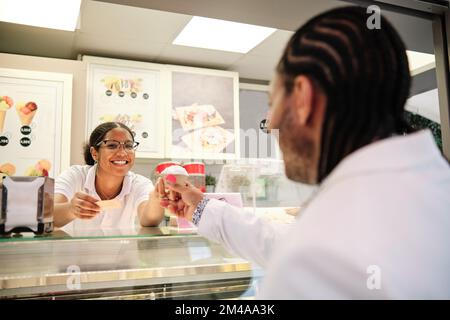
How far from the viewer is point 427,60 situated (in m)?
1.20

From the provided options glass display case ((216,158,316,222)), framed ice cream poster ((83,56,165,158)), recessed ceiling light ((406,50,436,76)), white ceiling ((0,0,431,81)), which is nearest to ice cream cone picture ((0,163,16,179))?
framed ice cream poster ((83,56,165,158))

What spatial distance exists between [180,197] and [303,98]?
1.78 ft

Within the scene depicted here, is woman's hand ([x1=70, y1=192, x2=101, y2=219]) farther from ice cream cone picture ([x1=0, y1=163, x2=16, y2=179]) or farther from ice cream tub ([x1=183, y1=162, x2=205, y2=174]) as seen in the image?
ice cream cone picture ([x1=0, y1=163, x2=16, y2=179])

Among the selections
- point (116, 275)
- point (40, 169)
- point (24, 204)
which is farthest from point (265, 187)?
point (40, 169)

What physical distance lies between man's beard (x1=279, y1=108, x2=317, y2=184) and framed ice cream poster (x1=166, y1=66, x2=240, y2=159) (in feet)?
7.78

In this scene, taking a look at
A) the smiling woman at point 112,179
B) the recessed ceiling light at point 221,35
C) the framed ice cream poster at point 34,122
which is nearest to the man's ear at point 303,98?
the smiling woman at point 112,179

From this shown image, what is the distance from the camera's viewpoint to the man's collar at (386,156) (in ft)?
1.34

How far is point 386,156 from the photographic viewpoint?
0.42 m

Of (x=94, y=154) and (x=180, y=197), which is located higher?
(x=94, y=154)

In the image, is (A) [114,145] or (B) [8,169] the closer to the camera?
(A) [114,145]

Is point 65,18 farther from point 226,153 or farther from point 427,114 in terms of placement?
point 427,114

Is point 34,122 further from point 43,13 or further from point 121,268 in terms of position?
point 121,268

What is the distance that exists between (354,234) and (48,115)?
242 cm

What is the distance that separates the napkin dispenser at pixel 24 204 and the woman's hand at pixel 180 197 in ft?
0.93
